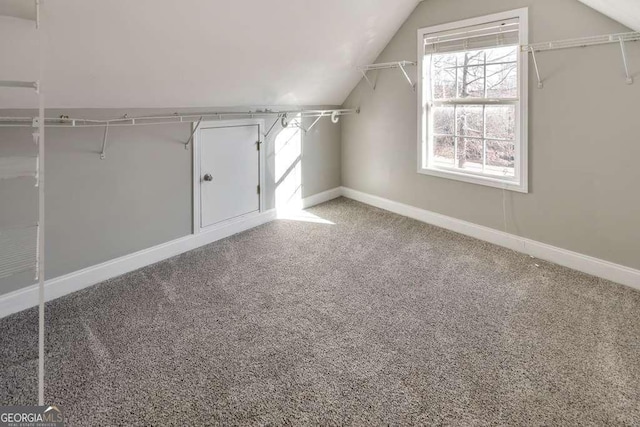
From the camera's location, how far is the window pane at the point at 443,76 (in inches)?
151

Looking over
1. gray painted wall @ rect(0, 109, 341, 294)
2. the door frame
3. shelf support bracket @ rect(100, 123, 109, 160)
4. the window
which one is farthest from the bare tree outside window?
shelf support bracket @ rect(100, 123, 109, 160)

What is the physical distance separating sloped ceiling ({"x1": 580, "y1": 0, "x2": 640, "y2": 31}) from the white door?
281 centimetres

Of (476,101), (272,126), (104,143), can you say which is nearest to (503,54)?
(476,101)

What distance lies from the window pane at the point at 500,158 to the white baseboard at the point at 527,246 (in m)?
0.52

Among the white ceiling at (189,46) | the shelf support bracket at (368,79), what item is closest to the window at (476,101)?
the white ceiling at (189,46)

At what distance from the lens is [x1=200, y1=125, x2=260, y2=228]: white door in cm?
357

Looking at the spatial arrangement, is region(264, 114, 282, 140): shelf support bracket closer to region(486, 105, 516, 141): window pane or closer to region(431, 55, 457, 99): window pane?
region(431, 55, 457, 99): window pane

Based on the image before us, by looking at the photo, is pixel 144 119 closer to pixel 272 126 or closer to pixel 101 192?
pixel 101 192

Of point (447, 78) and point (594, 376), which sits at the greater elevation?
point (447, 78)

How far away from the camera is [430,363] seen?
1977 millimetres

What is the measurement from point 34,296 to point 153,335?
0.93 m

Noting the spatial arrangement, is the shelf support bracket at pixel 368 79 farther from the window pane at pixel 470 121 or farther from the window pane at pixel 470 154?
the window pane at pixel 470 154

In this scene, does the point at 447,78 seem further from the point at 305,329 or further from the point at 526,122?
the point at 305,329

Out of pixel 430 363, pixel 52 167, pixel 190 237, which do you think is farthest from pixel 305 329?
pixel 52 167
